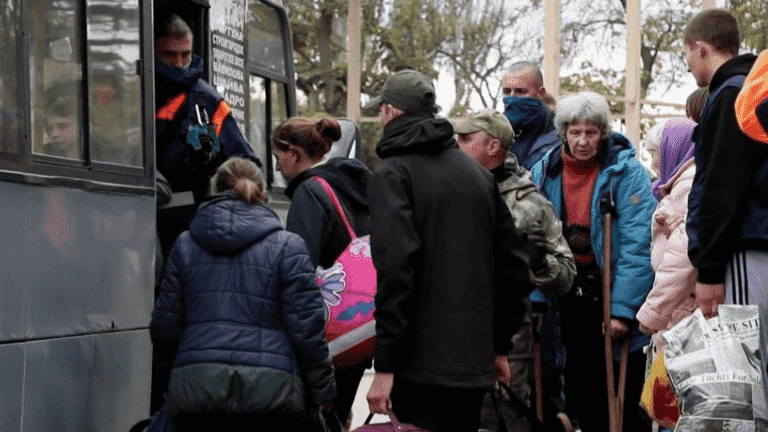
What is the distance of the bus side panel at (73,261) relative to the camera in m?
5.17

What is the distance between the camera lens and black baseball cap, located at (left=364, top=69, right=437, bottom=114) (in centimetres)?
495

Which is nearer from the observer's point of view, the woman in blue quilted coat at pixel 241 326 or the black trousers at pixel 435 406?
the black trousers at pixel 435 406

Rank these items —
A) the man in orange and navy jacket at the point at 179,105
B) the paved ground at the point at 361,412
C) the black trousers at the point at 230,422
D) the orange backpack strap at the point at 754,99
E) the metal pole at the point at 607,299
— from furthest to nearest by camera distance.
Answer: the paved ground at the point at 361,412 < the man in orange and navy jacket at the point at 179,105 < the metal pole at the point at 607,299 < the black trousers at the point at 230,422 < the orange backpack strap at the point at 754,99

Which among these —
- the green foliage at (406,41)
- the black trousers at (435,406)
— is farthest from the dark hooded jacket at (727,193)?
the green foliage at (406,41)

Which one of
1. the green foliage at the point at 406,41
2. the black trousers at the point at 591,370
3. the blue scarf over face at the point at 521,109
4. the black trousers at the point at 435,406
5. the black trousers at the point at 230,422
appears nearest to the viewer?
the black trousers at the point at 435,406

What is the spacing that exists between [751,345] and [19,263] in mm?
2507

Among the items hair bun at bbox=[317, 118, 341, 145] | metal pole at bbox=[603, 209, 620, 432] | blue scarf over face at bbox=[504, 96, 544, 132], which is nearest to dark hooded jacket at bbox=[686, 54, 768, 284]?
metal pole at bbox=[603, 209, 620, 432]

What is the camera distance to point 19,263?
5191 millimetres

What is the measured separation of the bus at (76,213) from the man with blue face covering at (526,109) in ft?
5.92

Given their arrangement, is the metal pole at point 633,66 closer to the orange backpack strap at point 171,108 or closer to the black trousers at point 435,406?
the orange backpack strap at point 171,108

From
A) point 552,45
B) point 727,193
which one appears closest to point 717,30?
A: point 727,193

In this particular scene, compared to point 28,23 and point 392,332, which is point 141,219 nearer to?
point 28,23

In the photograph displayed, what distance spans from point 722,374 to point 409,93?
139 centimetres

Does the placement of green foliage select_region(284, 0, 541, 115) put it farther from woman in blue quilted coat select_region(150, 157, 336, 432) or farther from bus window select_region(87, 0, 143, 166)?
woman in blue quilted coat select_region(150, 157, 336, 432)
